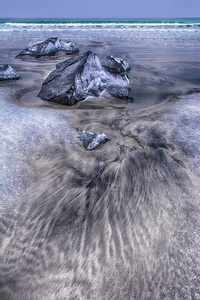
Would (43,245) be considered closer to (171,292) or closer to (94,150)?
(171,292)

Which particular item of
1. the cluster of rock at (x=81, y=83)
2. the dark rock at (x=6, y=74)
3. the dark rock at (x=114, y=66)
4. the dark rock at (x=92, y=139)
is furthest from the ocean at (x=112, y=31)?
the dark rock at (x=92, y=139)

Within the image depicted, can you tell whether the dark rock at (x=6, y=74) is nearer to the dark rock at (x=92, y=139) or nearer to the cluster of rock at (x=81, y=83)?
the cluster of rock at (x=81, y=83)

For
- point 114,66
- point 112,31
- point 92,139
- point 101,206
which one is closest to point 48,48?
point 114,66

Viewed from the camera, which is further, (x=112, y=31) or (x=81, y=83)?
(x=112, y=31)

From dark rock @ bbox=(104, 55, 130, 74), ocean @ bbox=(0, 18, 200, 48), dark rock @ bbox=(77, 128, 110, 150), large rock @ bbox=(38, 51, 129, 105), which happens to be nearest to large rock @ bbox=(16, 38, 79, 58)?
dark rock @ bbox=(104, 55, 130, 74)

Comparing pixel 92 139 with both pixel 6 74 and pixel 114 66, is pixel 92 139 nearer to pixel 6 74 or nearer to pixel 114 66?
pixel 114 66

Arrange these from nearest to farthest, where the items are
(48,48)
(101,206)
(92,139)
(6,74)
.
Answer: (101,206), (92,139), (6,74), (48,48)
